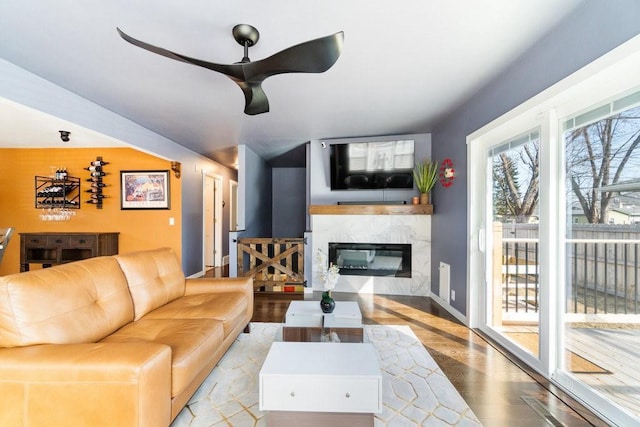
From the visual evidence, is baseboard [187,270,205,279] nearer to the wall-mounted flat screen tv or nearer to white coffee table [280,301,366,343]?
the wall-mounted flat screen tv

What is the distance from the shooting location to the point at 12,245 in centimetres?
468

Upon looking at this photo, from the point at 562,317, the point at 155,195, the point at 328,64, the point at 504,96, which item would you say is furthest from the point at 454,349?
the point at 155,195

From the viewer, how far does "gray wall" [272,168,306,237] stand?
6.91m

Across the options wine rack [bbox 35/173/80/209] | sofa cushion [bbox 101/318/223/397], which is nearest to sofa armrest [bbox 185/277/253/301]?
sofa cushion [bbox 101/318/223/397]

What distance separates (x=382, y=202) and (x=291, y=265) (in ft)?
5.85

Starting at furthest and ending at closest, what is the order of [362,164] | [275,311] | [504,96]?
[362,164], [275,311], [504,96]

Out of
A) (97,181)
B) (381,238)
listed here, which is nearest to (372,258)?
(381,238)

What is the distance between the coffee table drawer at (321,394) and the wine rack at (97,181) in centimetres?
487

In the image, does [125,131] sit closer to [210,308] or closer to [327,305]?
[210,308]

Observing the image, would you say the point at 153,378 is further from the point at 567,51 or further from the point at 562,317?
the point at 567,51

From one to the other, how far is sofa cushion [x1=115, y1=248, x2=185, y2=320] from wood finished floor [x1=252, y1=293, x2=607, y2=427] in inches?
41.8

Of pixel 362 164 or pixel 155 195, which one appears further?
pixel 155 195

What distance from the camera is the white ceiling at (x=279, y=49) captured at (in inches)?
64.3

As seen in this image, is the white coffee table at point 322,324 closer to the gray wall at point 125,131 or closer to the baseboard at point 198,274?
the gray wall at point 125,131
